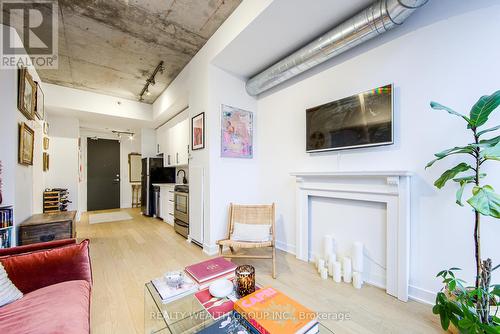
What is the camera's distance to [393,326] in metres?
1.51

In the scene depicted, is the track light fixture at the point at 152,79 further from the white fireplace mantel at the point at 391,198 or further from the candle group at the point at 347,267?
the candle group at the point at 347,267

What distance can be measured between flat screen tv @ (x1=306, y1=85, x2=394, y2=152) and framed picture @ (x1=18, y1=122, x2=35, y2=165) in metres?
3.38

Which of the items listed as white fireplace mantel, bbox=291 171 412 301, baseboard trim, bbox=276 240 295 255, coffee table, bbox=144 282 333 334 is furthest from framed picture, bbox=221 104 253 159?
coffee table, bbox=144 282 333 334

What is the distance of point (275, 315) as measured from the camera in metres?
1.02

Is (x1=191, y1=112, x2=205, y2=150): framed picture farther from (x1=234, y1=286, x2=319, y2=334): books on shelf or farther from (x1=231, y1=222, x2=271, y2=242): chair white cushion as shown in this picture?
(x1=234, y1=286, x2=319, y2=334): books on shelf

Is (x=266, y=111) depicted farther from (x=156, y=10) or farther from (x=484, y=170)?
(x=484, y=170)

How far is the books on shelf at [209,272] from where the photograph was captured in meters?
1.39

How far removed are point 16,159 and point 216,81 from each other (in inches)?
98.0

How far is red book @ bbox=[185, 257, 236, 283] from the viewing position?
1.42m

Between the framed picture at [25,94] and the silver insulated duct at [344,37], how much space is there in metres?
2.85

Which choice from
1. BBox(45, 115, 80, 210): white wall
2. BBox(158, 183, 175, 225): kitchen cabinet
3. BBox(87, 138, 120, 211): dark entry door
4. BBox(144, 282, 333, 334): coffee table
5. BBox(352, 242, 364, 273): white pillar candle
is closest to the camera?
BBox(144, 282, 333, 334): coffee table

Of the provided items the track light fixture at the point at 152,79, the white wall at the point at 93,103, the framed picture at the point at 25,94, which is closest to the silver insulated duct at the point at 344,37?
the track light fixture at the point at 152,79

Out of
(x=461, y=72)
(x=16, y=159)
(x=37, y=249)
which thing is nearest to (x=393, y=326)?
(x=461, y=72)

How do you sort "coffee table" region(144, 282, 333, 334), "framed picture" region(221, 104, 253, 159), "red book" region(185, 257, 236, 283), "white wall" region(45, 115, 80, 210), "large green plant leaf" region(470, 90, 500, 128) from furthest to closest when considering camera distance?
"white wall" region(45, 115, 80, 210) → "framed picture" region(221, 104, 253, 159) → "red book" region(185, 257, 236, 283) → "large green plant leaf" region(470, 90, 500, 128) → "coffee table" region(144, 282, 333, 334)
